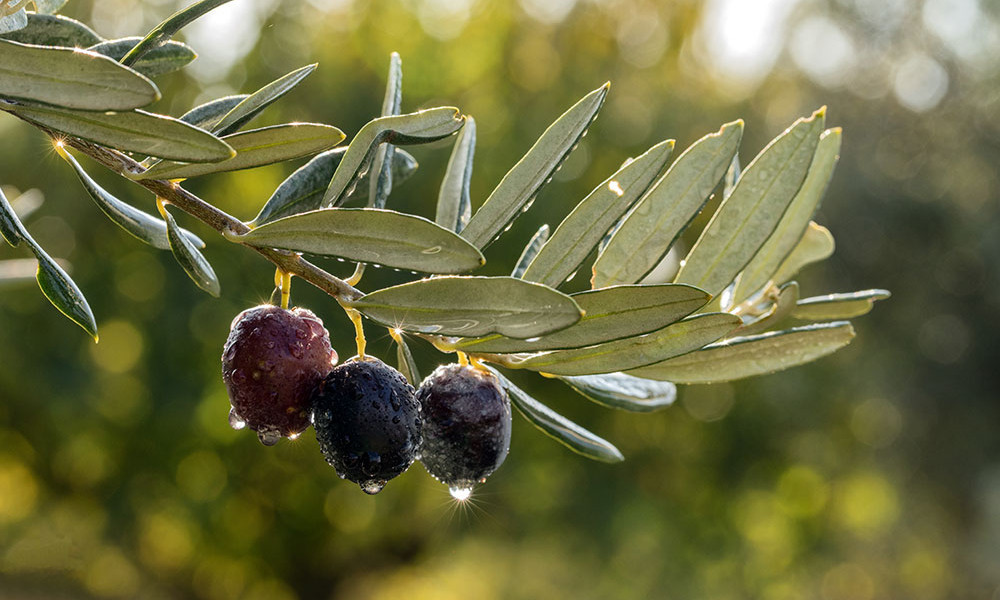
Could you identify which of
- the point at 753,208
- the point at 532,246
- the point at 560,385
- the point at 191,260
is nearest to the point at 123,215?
the point at 191,260

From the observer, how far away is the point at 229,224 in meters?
0.55

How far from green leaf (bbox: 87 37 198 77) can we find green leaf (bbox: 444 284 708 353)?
0.42m

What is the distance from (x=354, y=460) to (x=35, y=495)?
459 inches

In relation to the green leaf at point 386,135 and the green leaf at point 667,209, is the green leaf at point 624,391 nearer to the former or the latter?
the green leaf at point 667,209

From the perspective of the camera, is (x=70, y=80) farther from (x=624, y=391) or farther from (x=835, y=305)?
(x=835, y=305)

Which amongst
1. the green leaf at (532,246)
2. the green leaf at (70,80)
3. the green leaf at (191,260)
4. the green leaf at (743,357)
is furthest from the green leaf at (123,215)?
the green leaf at (743,357)

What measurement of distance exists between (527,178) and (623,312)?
14cm

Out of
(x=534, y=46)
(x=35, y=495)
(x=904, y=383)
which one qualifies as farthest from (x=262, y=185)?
(x=904, y=383)

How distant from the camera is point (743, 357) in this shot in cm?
72

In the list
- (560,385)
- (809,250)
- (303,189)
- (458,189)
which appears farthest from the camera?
(560,385)

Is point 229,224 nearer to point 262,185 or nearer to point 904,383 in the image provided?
point 262,185

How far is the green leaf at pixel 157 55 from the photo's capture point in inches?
29.2

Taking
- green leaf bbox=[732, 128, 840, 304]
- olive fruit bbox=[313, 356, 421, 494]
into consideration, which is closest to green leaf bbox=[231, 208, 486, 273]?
olive fruit bbox=[313, 356, 421, 494]

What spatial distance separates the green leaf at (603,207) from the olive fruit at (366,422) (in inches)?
6.0
